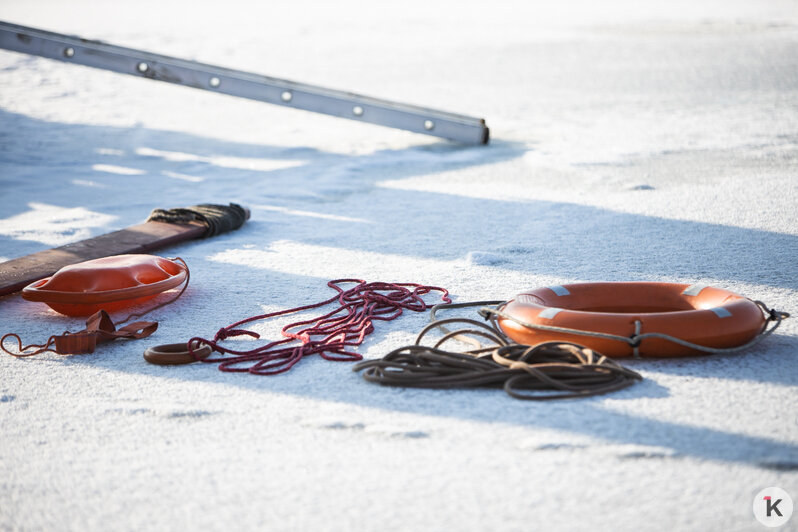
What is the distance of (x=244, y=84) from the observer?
5.87 meters

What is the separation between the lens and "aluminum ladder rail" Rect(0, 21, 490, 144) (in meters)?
5.85

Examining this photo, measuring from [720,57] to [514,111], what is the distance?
3.70 meters

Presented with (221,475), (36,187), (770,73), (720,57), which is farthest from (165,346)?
(720,57)

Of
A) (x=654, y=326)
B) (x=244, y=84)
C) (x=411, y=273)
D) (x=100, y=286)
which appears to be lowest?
(x=100, y=286)

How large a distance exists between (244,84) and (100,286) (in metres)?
3.40

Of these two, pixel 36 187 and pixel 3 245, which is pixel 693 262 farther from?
pixel 36 187

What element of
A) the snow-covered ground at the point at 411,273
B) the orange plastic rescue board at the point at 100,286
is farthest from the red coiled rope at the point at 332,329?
the orange plastic rescue board at the point at 100,286

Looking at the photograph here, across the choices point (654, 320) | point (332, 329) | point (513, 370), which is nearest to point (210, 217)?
point (332, 329)

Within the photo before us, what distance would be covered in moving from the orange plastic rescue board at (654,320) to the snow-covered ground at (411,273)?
0.07 m

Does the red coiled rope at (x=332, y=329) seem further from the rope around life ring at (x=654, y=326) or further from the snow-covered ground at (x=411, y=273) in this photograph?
the rope around life ring at (x=654, y=326)

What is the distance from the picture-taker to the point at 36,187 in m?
5.20

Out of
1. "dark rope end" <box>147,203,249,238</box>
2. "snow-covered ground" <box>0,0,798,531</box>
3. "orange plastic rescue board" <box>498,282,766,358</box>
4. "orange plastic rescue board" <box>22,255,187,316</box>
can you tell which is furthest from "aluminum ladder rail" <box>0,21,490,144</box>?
"orange plastic rescue board" <box>498,282,766,358</box>

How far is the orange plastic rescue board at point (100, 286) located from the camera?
2.73 metres

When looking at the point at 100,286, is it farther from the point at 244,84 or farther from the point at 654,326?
the point at 244,84
